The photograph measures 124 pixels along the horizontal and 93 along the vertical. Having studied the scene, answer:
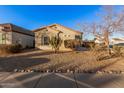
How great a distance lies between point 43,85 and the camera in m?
4.86

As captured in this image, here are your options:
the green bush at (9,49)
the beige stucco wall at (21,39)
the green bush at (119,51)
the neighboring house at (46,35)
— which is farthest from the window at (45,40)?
the green bush at (119,51)

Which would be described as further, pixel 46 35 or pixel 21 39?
pixel 21 39

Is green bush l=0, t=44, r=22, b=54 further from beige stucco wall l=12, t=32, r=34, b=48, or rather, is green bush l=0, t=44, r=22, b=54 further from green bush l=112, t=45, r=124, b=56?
green bush l=112, t=45, r=124, b=56

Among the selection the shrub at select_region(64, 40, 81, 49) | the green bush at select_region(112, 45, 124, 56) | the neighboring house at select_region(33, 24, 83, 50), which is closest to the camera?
the green bush at select_region(112, 45, 124, 56)

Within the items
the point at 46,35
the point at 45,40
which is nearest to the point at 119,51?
the point at 46,35

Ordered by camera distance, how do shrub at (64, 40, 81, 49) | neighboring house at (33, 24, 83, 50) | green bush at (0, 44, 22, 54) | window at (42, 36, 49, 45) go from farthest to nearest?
window at (42, 36, 49, 45) < neighboring house at (33, 24, 83, 50) < shrub at (64, 40, 81, 49) < green bush at (0, 44, 22, 54)

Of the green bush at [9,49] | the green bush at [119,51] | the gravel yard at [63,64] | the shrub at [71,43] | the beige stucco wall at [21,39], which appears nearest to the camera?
the gravel yard at [63,64]

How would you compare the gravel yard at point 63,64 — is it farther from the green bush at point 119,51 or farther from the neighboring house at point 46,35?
the neighboring house at point 46,35

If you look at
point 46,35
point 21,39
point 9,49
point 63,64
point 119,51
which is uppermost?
point 46,35

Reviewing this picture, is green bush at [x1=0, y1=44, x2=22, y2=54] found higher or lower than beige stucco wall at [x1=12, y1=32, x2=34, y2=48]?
lower

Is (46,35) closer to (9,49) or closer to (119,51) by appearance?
(9,49)

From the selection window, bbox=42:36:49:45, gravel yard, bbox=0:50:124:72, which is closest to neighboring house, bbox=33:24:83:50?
window, bbox=42:36:49:45
